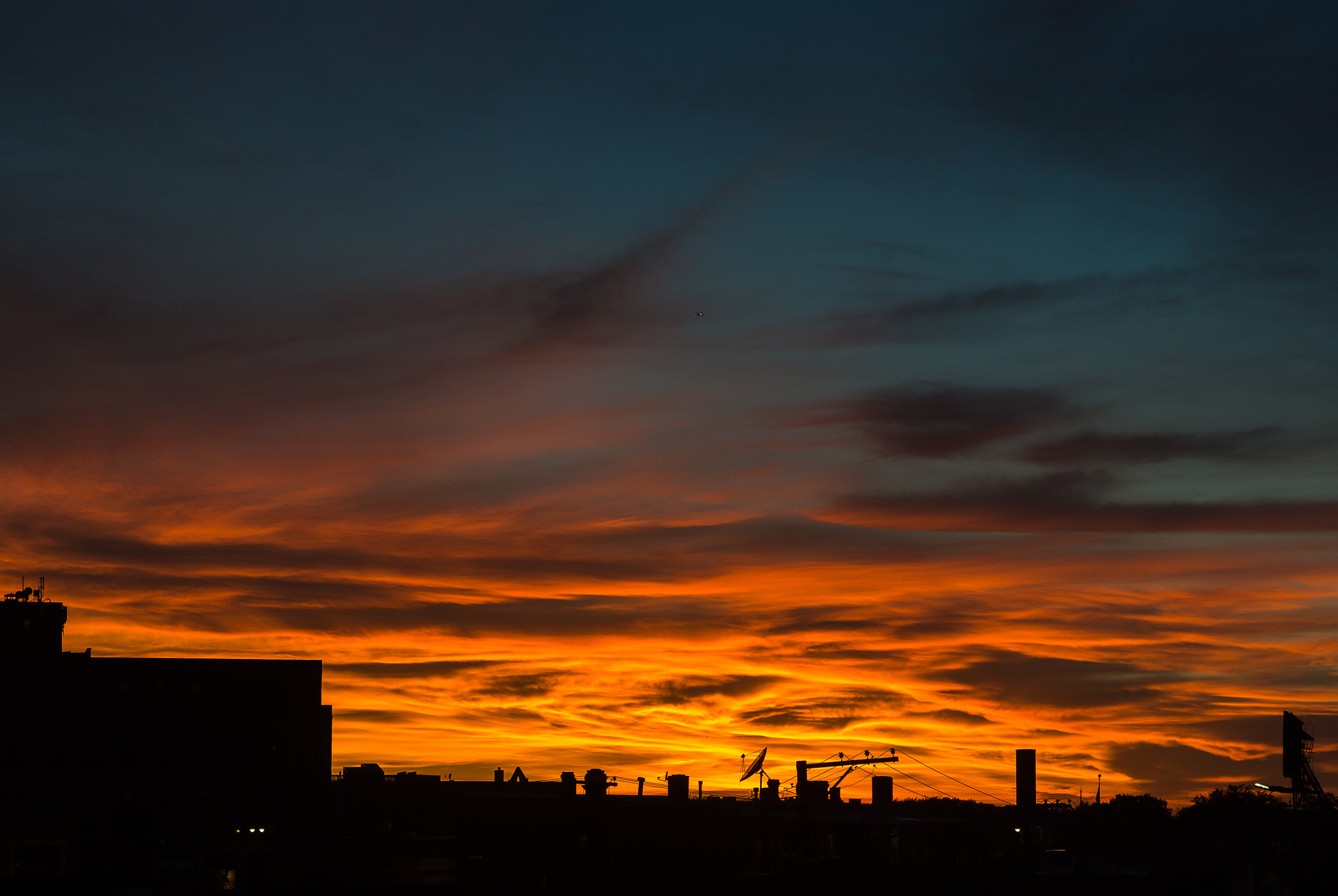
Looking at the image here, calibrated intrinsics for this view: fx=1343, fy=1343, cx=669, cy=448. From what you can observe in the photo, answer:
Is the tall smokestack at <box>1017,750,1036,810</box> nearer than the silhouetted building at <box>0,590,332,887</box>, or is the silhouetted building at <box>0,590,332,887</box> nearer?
the silhouetted building at <box>0,590,332,887</box>

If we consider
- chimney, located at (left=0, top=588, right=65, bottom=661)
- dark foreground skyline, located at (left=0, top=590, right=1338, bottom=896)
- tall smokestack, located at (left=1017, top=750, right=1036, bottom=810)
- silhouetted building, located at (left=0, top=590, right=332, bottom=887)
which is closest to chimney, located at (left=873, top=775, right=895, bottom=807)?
dark foreground skyline, located at (left=0, top=590, right=1338, bottom=896)

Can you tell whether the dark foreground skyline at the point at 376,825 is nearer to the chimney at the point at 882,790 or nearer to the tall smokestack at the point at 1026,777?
the chimney at the point at 882,790

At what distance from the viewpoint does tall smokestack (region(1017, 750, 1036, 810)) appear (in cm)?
16662

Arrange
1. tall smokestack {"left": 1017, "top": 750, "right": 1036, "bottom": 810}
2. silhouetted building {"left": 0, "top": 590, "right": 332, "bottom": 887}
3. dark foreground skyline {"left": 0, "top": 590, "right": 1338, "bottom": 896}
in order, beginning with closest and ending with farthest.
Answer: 1. dark foreground skyline {"left": 0, "top": 590, "right": 1338, "bottom": 896}
2. silhouetted building {"left": 0, "top": 590, "right": 332, "bottom": 887}
3. tall smokestack {"left": 1017, "top": 750, "right": 1036, "bottom": 810}

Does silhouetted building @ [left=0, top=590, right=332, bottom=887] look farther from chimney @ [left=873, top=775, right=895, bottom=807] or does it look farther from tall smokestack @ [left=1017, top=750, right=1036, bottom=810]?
tall smokestack @ [left=1017, top=750, right=1036, bottom=810]

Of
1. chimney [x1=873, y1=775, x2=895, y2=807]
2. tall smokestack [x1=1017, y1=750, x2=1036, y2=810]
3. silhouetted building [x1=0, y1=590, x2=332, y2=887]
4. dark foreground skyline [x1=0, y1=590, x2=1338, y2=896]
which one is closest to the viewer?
dark foreground skyline [x1=0, y1=590, x2=1338, y2=896]

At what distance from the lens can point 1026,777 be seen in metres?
168

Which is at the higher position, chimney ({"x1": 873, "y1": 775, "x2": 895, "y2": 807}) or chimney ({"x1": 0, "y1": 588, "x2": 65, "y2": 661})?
chimney ({"x1": 0, "y1": 588, "x2": 65, "y2": 661})

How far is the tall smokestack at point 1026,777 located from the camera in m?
167

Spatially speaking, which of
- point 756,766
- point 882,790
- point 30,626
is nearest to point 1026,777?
point 882,790

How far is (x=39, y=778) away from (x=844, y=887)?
64.6 meters

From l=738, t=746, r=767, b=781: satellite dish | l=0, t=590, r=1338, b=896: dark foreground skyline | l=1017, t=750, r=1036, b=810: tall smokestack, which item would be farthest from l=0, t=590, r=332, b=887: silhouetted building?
l=1017, t=750, r=1036, b=810: tall smokestack

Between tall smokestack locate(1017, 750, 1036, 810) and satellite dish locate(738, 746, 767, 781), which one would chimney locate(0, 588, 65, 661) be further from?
tall smokestack locate(1017, 750, 1036, 810)

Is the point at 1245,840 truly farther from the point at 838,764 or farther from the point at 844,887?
the point at 844,887
